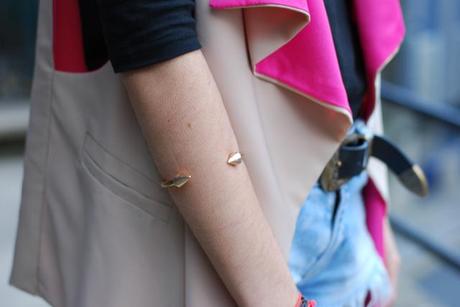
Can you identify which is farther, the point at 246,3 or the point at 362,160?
the point at 362,160

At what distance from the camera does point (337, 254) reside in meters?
1.36

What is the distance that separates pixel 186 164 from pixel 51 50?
0.39m

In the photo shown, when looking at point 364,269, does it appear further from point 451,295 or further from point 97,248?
point 451,295

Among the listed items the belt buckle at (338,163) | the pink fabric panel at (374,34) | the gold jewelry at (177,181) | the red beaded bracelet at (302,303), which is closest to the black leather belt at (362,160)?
the belt buckle at (338,163)

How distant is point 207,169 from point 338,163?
360mm

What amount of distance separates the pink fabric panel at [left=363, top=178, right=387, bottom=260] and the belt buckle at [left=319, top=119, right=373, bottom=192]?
0.18m

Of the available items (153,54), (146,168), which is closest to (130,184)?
(146,168)

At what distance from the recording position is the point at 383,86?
325 cm

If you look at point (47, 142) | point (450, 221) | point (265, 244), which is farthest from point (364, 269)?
point (450, 221)

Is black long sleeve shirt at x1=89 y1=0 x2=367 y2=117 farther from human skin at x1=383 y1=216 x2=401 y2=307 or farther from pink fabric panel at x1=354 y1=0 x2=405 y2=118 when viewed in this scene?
human skin at x1=383 y1=216 x2=401 y2=307

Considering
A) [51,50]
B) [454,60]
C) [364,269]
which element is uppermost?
[51,50]

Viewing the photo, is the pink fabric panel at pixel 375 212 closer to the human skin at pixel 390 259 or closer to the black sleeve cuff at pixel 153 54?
the human skin at pixel 390 259

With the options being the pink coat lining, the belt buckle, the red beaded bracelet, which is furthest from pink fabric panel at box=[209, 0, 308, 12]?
the red beaded bracelet

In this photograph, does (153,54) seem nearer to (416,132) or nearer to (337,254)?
(337,254)
